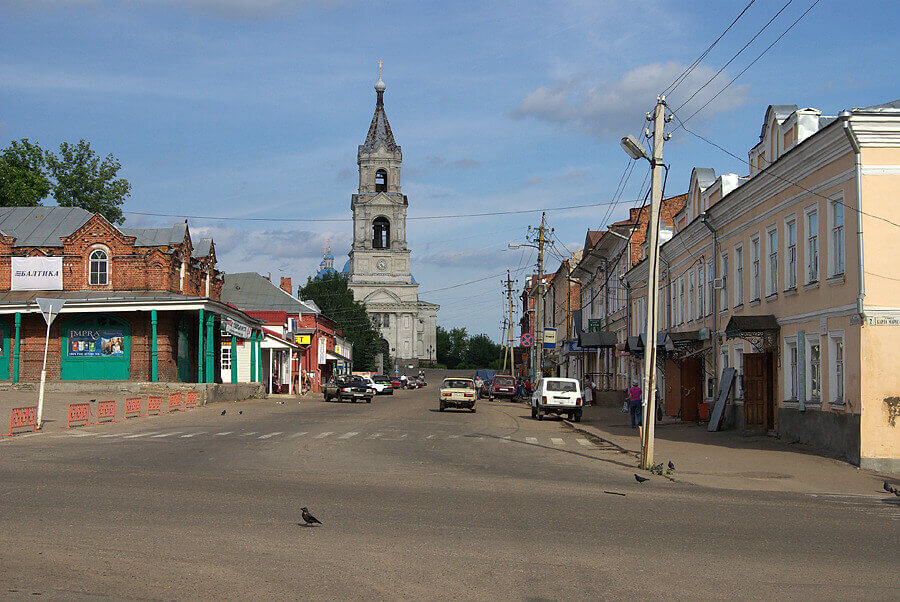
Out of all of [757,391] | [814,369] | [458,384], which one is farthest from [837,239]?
[458,384]

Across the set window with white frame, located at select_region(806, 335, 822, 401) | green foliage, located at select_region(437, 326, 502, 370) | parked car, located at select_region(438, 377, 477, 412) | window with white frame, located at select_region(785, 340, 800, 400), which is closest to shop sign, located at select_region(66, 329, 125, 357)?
parked car, located at select_region(438, 377, 477, 412)

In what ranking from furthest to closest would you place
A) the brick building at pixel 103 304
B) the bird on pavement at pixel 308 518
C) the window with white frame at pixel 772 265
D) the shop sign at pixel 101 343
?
the shop sign at pixel 101 343 < the brick building at pixel 103 304 < the window with white frame at pixel 772 265 < the bird on pavement at pixel 308 518

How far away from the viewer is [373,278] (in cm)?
14225

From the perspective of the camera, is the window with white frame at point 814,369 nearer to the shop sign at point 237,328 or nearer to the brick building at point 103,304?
the brick building at point 103,304

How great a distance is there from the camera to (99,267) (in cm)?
4562

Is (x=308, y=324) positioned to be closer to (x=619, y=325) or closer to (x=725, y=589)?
(x=619, y=325)

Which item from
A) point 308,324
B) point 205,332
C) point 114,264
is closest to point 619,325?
point 205,332

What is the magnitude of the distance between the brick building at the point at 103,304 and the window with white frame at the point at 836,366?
95.5ft

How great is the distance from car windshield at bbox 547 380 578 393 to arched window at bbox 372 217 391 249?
104945mm

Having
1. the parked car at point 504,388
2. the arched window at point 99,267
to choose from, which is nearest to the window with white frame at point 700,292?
the arched window at point 99,267

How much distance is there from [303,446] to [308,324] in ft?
183

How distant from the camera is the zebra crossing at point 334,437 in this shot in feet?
72.8

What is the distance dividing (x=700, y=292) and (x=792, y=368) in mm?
9715

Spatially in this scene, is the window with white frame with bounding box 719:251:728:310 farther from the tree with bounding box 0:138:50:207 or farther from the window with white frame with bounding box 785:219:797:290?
the tree with bounding box 0:138:50:207
